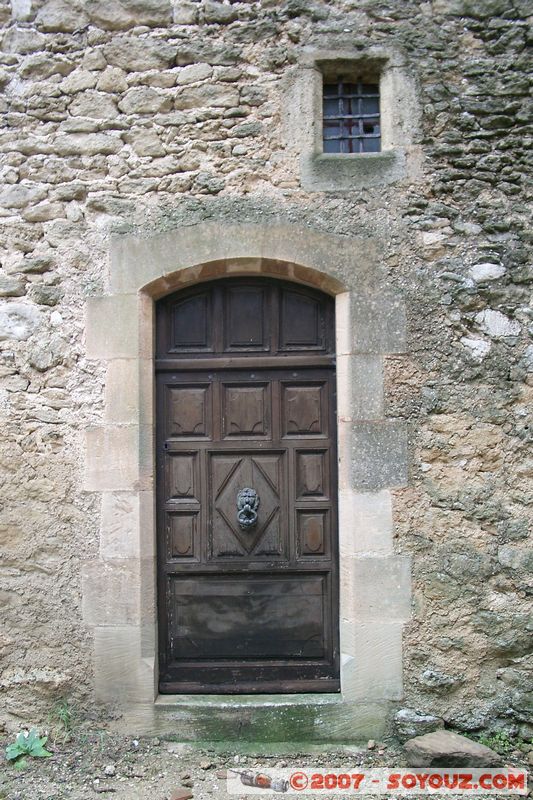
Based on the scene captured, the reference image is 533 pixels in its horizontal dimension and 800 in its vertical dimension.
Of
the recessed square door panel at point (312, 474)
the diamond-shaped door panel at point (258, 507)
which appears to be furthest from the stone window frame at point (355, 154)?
the diamond-shaped door panel at point (258, 507)

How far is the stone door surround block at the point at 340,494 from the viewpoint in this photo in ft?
10.8

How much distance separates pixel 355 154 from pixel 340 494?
6.25 ft

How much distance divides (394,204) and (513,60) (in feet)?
3.39

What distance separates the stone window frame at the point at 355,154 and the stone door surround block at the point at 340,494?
0.34 meters

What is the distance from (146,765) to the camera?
312 cm

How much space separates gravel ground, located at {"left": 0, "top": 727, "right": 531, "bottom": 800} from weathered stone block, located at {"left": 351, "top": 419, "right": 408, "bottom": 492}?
1386 mm

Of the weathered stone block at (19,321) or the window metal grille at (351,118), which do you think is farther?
the window metal grille at (351,118)

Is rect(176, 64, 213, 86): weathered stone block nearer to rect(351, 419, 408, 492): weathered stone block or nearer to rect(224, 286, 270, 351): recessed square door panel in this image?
rect(224, 286, 270, 351): recessed square door panel

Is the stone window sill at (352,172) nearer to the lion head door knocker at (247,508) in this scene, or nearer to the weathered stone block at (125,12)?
the weathered stone block at (125,12)

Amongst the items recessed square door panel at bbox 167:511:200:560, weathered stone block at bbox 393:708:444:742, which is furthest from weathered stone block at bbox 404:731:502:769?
recessed square door panel at bbox 167:511:200:560

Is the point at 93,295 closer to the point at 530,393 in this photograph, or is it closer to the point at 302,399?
the point at 302,399

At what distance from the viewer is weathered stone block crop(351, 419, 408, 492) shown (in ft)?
10.9

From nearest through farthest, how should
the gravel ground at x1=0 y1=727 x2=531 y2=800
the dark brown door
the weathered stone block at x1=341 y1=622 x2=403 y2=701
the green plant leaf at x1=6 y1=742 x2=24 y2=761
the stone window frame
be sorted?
the gravel ground at x1=0 y1=727 x2=531 y2=800
the green plant leaf at x1=6 y1=742 x2=24 y2=761
the weathered stone block at x1=341 y1=622 x2=403 y2=701
the stone window frame
the dark brown door

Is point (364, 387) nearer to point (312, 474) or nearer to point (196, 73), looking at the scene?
point (312, 474)
